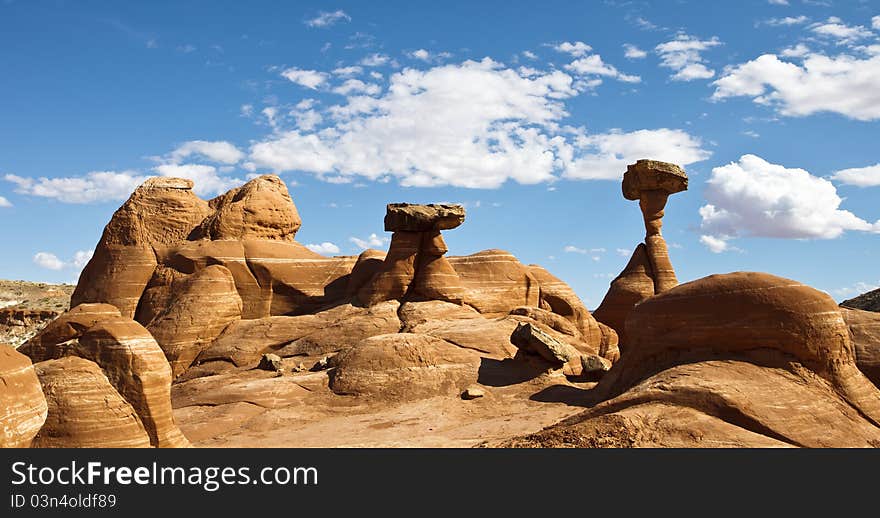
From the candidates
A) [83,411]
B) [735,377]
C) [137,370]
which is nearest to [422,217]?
[735,377]

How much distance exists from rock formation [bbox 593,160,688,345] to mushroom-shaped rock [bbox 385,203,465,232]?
902cm

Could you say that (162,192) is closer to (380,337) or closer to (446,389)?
(380,337)

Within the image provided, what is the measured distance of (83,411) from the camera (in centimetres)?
970

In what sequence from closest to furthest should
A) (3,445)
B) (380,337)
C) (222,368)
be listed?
(3,445) < (380,337) < (222,368)

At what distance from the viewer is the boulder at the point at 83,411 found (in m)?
9.48

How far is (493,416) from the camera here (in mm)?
16500

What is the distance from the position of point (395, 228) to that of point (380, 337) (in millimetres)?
6415

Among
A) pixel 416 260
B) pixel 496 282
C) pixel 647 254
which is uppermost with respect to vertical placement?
pixel 647 254

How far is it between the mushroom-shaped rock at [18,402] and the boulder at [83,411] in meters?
1.20

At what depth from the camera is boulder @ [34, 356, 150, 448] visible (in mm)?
9477

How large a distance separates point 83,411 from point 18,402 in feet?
6.13

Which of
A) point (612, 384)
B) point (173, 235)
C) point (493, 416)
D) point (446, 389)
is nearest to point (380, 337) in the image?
point (446, 389)

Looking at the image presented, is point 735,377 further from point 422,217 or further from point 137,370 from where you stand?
point 422,217
